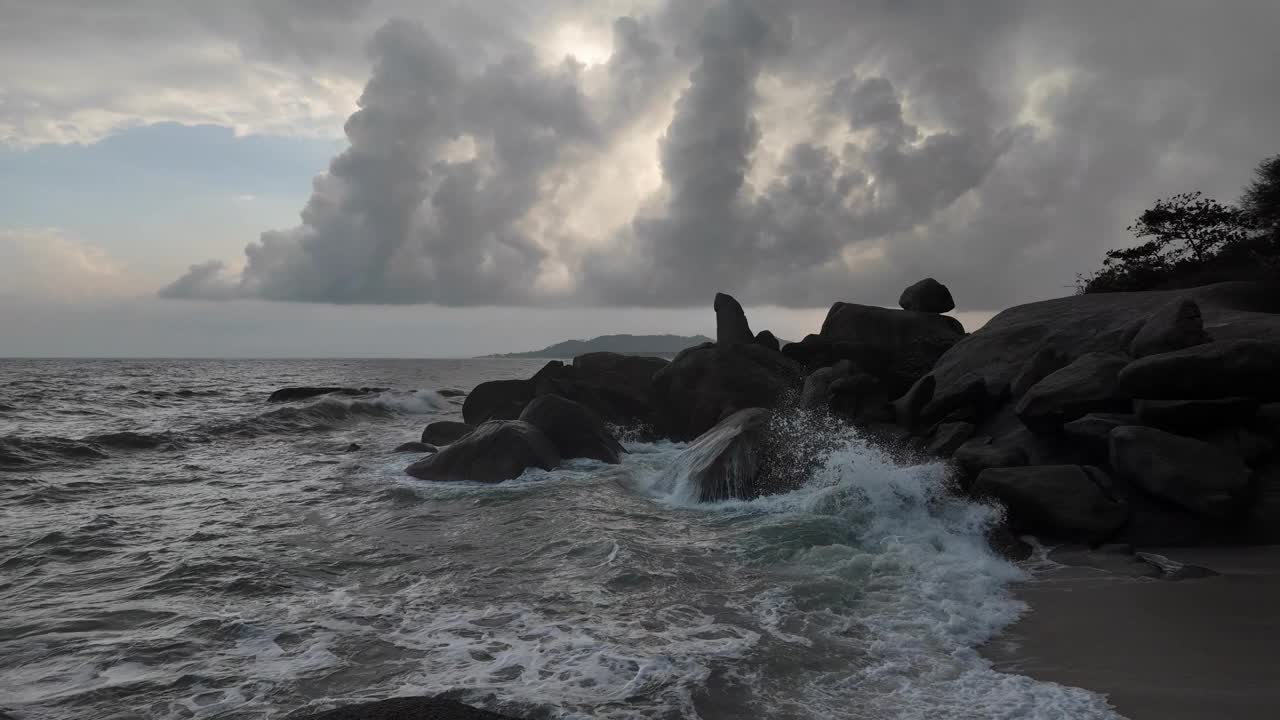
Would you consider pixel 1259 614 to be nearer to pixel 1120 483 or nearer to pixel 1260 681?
pixel 1260 681

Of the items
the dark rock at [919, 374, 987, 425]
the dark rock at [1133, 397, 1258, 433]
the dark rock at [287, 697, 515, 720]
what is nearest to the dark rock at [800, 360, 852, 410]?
the dark rock at [919, 374, 987, 425]

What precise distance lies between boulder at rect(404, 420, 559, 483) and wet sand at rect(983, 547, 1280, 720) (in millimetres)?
11168

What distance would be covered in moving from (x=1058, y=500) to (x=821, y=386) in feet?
26.6

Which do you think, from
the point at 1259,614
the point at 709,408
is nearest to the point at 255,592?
the point at 1259,614

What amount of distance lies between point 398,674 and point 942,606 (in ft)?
19.1

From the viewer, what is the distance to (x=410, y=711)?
4.93 metres

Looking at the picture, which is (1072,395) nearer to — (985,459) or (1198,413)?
(1198,413)

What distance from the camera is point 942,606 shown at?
804cm

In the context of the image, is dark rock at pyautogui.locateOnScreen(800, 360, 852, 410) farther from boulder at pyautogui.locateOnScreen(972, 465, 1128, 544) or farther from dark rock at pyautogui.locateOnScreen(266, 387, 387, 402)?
dark rock at pyautogui.locateOnScreen(266, 387, 387, 402)

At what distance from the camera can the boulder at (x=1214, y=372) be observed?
1103cm

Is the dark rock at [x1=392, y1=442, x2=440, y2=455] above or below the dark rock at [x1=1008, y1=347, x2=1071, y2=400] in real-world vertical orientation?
below

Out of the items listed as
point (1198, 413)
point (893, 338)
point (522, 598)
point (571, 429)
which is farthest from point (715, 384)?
point (522, 598)

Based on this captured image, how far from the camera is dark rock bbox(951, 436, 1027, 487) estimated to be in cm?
1199

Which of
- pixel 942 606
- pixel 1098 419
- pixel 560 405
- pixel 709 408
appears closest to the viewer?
pixel 942 606
